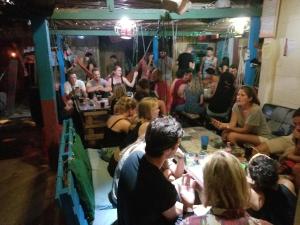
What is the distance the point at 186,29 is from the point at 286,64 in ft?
14.3

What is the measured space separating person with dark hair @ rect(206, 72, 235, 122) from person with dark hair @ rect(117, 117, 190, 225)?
12.1 feet

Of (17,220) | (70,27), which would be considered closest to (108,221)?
(17,220)

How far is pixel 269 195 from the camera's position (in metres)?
1.78

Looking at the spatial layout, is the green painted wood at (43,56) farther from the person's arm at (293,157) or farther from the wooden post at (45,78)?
the person's arm at (293,157)

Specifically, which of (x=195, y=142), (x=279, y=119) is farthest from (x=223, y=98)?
(x=195, y=142)

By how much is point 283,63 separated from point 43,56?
3.96 meters

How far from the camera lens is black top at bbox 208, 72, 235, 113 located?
5.13 m

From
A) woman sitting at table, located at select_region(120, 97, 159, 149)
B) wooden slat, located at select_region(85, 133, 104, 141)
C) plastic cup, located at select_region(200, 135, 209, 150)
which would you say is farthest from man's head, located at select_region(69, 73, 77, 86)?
plastic cup, located at select_region(200, 135, 209, 150)

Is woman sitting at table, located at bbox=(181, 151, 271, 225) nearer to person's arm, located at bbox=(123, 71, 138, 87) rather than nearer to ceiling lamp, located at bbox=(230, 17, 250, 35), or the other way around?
ceiling lamp, located at bbox=(230, 17, 250, 35)

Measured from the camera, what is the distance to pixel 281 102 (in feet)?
14.7

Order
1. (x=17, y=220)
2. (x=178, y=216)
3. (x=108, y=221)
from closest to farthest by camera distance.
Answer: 1. (x=178, y=216)
2. (x=108, y=221)
3. (x=17, y=220)

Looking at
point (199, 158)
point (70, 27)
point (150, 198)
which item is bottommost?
A: point (199, 158)

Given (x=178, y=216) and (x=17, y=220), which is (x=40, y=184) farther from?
(x=178, y=216)

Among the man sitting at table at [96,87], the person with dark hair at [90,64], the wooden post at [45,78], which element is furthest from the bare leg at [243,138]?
the person with dark hair at [90,64]
